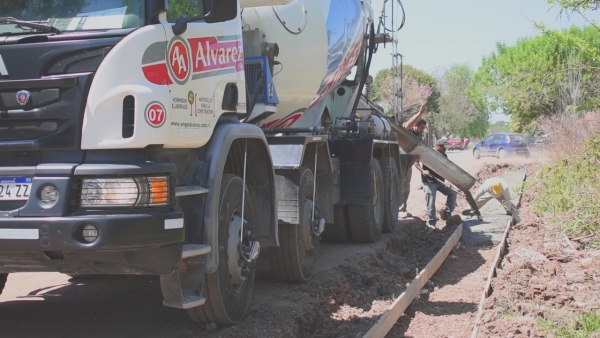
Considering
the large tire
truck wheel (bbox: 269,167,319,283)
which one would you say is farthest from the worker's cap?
truck wheel (bbox: 269,167,319,283)

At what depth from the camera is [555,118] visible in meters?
17.8

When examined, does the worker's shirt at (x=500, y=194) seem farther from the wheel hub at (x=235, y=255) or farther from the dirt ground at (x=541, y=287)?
the wheel hub at (x=235, y=255)

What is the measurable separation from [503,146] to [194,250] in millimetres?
33407

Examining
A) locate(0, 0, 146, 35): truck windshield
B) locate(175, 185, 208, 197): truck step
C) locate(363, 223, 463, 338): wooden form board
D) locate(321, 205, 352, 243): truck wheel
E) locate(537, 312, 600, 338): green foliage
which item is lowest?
locate(537, 312, 600, 338): green foliage

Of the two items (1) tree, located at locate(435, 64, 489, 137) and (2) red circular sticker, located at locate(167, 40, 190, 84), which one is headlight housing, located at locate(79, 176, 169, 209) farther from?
(1) tree, located at locate(435, 64, 489, 137)


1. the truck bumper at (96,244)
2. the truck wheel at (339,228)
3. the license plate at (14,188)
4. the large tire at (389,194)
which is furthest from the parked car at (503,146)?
the license plate at (14,188)

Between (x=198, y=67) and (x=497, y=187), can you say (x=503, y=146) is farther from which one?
(x=198, y=67)

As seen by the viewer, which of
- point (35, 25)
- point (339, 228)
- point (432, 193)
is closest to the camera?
point (35, 25)

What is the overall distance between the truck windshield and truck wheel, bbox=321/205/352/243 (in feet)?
19.3

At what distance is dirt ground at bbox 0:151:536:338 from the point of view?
5488 millimetres

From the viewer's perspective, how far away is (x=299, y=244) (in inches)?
275

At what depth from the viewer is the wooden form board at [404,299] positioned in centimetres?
561

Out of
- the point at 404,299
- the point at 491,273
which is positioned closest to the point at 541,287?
the point at 491,273

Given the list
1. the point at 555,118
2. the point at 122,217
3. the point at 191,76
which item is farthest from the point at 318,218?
the point at 555,118
